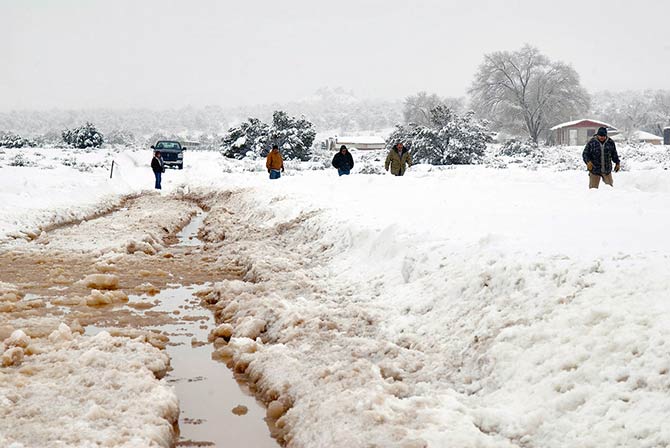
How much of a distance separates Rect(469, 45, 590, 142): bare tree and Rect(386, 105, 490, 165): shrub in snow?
3334cm

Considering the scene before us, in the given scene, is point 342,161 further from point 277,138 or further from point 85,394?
point 277,138

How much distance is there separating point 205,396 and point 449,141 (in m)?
34.6

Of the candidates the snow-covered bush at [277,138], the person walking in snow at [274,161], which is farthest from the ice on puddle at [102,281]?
the snow-covered bush at [277,138]

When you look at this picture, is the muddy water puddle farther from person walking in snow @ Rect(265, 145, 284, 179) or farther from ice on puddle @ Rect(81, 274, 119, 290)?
person walking in snow @ Rect(265, 145, 284, 179)

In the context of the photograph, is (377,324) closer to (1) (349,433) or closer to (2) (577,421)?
(1) (349,433)

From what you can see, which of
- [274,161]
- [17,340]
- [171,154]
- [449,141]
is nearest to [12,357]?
[17,340]

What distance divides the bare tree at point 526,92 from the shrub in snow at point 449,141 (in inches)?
1313

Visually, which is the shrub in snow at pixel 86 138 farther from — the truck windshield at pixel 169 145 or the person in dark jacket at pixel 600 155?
the person in dark jacket at pixel 600 155

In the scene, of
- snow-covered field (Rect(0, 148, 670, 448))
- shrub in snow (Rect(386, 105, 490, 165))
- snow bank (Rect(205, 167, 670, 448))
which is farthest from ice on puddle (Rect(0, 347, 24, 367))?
shrub in snow (Rect(386, 105, 490, 165))

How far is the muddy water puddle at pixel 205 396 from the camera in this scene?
15.6ft

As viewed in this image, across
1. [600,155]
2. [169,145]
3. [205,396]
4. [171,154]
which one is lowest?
[205,396]

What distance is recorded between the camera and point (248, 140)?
5294 centimetres

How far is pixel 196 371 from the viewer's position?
6.16m

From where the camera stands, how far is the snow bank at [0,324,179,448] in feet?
14.1
